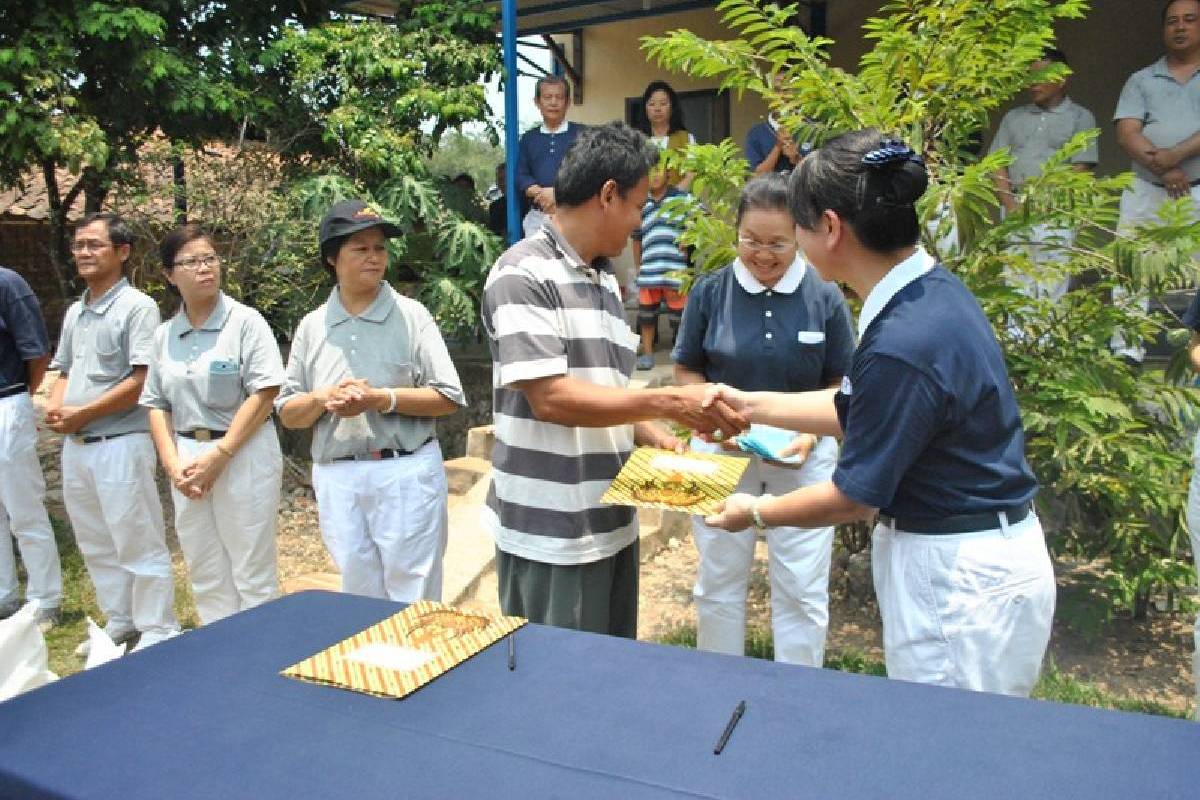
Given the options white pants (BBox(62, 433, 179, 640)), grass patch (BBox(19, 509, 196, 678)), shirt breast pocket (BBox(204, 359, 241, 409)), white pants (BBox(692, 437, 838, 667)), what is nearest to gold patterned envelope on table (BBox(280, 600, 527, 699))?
white pants (BBox(692, 437, 838, 667))

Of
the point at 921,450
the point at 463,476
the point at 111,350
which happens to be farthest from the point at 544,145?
the point at 921,450

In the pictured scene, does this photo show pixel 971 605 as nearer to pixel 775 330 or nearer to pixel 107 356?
pixel 775 330

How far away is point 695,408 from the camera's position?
2.87 metres

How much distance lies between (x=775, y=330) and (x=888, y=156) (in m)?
1.60

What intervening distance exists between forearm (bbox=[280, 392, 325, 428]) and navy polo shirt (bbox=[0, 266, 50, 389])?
86.5 inches

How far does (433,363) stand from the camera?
372 centimetres

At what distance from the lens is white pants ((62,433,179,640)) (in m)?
4.43

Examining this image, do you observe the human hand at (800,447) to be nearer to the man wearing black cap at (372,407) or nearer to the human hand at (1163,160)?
the man wearing black cap at (372,407)

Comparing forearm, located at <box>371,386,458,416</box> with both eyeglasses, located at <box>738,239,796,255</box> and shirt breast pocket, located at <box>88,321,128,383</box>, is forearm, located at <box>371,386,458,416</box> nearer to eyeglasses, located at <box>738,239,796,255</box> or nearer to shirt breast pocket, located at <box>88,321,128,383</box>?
eyeglasses, located at <box>738,239,796,255</box>

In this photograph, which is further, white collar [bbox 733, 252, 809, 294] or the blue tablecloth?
white collar [bbox 733, 252, 809, 294]

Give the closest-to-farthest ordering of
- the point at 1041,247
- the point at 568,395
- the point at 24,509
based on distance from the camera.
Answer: the point at 568,395 → the point at 1041,247 → the point at 24,509

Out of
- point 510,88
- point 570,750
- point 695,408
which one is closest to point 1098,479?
point 695,408

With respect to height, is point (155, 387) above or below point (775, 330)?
below

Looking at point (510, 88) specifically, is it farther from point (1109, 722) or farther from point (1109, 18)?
point (1109, 722)
